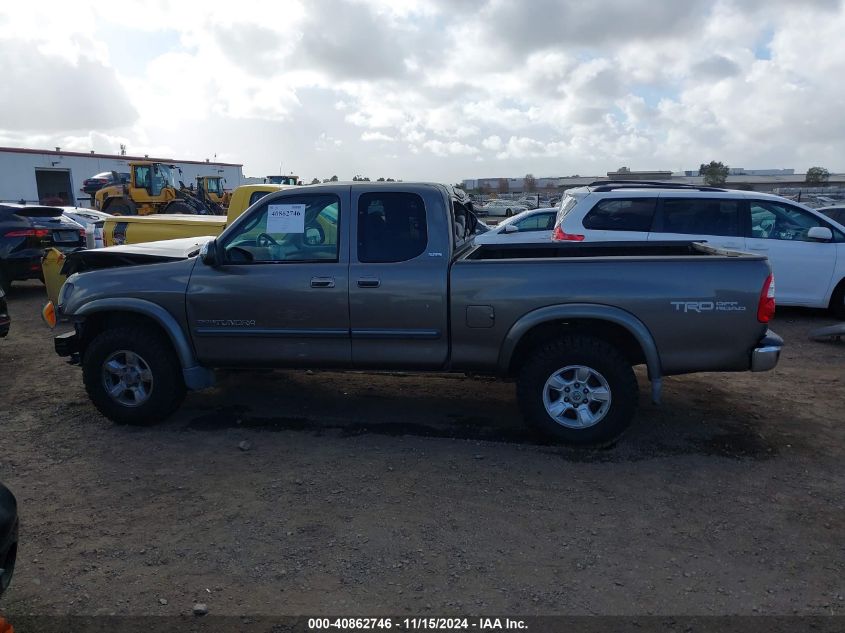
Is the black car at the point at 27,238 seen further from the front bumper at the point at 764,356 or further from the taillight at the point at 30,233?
the front bumper at the point at 764,356

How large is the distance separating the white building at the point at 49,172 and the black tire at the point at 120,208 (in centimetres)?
1323

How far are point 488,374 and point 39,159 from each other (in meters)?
50.2

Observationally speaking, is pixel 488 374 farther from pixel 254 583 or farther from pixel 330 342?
pixel 254 583

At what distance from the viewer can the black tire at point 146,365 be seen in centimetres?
510

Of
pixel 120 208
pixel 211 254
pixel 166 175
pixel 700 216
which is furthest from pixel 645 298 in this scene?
pixel 120 208

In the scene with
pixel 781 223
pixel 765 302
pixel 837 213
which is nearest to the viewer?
pixel 765 302

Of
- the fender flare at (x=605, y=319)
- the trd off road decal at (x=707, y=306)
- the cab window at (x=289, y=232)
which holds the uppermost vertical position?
the cab window at (x=289, y=232)

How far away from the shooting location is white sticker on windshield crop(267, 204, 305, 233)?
497 cm

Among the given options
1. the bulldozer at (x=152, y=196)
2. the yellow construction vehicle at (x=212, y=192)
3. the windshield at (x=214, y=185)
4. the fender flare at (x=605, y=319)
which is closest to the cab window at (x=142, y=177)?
the bulldozer at (x=152, y=196)

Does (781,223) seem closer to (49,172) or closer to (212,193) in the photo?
(212,193)

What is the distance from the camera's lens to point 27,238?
11.0 metres

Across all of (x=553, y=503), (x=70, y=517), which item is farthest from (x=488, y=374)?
(x=70, y=517)

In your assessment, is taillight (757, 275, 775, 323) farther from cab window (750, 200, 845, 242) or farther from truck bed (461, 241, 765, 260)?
cab window (750, 200, 845, 242)

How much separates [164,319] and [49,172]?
51.7 metres
